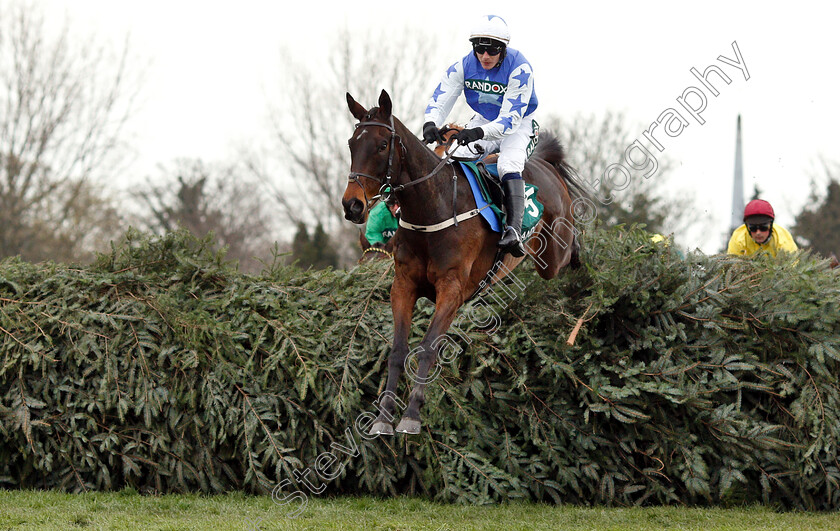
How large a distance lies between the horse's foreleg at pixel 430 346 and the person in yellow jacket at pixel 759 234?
435cm

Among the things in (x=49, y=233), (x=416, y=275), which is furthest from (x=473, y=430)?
(x=49, y=233)

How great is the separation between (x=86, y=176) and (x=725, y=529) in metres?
24.4

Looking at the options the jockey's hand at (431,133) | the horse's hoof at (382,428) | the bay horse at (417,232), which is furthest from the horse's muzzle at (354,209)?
the horse's hoof at (382,428)

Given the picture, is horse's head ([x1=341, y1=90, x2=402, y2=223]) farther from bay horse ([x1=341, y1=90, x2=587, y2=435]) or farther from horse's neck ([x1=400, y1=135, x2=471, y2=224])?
horse's neck ([x1=400, y1=135, x2=471, y2=224])

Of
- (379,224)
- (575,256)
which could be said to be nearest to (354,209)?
(379,224)

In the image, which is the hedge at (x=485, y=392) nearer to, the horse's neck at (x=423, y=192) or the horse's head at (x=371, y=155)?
the horse's neck at (x=423, y=192)

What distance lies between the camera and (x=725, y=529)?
5852 mm

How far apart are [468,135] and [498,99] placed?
24.9 inches

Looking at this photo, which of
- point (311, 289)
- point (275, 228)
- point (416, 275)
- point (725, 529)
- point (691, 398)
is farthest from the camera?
point (275, 228)

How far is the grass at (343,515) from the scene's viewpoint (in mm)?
5734

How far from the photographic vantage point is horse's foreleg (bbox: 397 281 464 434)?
4793mm

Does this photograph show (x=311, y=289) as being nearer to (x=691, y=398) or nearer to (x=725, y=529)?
(x=691, y=398)

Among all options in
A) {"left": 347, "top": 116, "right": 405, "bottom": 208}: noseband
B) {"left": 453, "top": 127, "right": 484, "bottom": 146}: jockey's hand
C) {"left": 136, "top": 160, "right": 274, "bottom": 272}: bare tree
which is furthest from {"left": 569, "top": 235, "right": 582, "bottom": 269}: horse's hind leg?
{"left": 136, "top": 160, "right": 274, "bottom": 272}: bare tree

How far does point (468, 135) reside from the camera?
546cm
